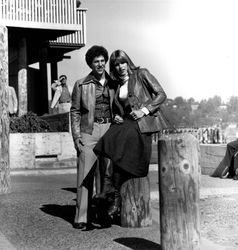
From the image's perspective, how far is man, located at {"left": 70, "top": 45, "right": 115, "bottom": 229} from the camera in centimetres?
571

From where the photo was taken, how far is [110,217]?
5668 mm

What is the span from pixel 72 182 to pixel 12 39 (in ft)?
48.6

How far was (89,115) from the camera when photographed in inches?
226

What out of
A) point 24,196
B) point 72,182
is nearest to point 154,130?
point 24,196

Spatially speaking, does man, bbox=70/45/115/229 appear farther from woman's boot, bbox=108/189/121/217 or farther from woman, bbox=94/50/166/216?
woman's boot, bbox=108/189/121/217

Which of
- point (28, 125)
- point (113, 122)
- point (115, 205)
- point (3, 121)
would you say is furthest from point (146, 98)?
point (28, 125)

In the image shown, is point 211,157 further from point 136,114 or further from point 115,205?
point 136,114

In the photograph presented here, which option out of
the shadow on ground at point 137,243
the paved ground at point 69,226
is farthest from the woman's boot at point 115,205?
the shadow on ground at point 137,243

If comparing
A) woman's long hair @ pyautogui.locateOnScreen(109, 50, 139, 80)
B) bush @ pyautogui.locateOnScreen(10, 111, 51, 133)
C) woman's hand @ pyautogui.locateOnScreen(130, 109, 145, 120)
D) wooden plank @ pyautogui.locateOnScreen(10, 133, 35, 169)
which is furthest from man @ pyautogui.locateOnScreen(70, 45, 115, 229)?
bush @ pyautogui.locateOnScreen(10, 111, 51, 133)

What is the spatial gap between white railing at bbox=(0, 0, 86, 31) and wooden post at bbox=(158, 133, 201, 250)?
1782cm

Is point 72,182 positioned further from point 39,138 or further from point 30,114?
point 30,114

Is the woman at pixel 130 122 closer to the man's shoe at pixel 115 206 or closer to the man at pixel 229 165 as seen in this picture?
the man's shoe at pixel 115 206

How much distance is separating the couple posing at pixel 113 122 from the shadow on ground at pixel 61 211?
61 centimetres

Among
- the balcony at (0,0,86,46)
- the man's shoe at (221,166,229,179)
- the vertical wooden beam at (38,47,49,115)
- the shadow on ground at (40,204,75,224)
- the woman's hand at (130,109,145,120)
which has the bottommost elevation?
the man's shoe at (221,166,229,179)
